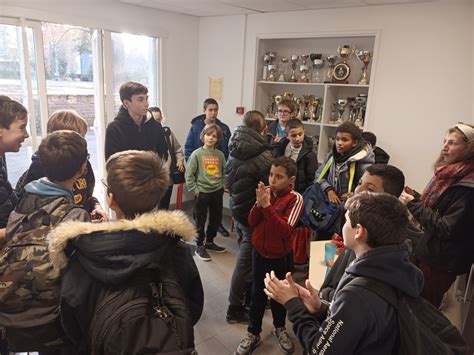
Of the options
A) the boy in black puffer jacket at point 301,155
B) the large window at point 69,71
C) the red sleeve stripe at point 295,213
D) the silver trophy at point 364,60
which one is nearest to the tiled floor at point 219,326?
the red sleeve stripe at point 295,213

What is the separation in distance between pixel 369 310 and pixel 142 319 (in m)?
0.59

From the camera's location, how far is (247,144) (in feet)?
7.95

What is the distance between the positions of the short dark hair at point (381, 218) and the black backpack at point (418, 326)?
131 mm

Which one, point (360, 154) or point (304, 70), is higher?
point (304, 70)

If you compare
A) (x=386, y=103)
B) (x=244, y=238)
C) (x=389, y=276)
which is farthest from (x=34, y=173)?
(x=386, y=103)

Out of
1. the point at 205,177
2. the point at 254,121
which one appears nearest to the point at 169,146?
the point at 205,177

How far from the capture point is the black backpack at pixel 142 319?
0.84 meters

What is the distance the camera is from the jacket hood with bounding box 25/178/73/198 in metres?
1.19

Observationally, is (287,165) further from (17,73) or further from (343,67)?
(17,73)

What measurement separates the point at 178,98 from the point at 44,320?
3757 mm

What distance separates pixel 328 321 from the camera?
3.18ft

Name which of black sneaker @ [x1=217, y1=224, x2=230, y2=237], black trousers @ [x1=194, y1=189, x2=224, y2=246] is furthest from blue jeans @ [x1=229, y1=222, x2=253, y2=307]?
black sneaker @ [x1=217, y1=224, x2=230, y2=237]

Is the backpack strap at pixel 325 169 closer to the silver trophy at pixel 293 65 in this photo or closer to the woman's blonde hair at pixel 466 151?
the woman's blonde hair at pixel 466 151

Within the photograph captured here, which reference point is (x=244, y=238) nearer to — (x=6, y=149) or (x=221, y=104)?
(x=6, y=149)
